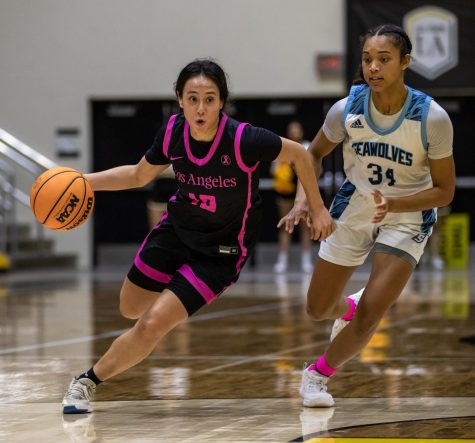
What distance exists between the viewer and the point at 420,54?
16.4 metres

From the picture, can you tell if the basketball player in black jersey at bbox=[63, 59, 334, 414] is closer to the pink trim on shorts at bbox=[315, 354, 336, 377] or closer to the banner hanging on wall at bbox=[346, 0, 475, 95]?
the pink trim on shorts at bbox=[315, 354, 336, 377]

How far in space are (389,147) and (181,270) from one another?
3.38 feet

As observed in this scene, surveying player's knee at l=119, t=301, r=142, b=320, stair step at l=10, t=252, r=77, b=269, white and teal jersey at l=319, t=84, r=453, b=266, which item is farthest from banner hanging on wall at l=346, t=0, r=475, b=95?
player's knee at l=119, t=301, r=142, b=320

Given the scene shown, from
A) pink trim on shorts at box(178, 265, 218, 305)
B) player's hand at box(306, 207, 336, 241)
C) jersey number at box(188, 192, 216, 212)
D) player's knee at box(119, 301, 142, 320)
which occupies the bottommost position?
player's knee at box(119, 301, 142, 320)

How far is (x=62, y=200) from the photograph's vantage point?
4.72 meters

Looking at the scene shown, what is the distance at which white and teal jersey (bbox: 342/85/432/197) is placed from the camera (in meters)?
4.71

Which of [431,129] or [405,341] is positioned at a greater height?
[431,129]

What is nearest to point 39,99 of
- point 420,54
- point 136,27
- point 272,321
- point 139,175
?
point 136,27

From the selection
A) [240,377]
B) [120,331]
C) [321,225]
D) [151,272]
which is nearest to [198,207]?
[151,272]

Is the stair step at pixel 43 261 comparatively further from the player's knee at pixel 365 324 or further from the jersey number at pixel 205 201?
the player's knee at pixel 365 324

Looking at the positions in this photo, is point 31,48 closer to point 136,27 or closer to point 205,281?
point 136,27

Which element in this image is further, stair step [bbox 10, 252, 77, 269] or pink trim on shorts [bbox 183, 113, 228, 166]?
stair step [bbox 10, 252, 77, 269]

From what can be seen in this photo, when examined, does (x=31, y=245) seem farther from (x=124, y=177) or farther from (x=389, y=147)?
(x=389, y=147)

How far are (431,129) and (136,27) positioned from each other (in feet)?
42.1
